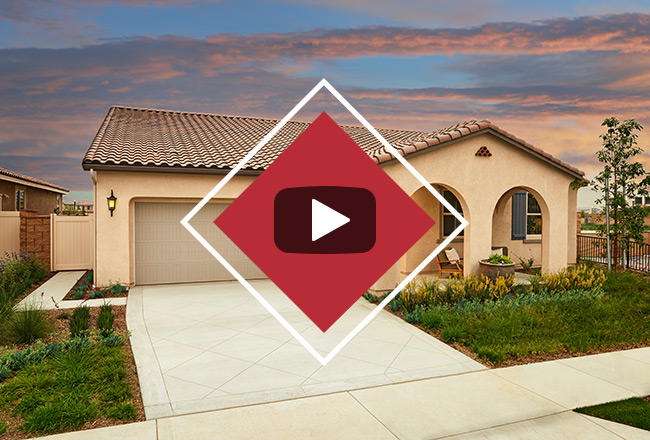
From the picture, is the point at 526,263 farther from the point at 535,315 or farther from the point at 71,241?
the point at 71,241

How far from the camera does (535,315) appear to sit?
7.78 metres

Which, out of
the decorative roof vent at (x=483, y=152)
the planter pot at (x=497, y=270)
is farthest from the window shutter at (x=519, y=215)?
the planter pot at (x=497, y=270)

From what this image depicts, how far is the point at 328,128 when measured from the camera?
3.96 m

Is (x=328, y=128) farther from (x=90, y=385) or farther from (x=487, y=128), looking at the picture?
(x=487, y=128)

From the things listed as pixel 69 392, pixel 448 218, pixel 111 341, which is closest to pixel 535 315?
pixel 448 218

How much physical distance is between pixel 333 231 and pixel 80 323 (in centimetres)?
506

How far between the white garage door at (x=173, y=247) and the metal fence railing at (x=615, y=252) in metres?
12.0

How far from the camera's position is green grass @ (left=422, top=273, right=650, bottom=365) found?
629cm

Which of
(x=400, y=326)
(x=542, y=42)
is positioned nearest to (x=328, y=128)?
(x=400, y=326)

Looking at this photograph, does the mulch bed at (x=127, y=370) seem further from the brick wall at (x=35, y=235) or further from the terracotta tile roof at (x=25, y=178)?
the terracotta tile roof at (x=25, y=178)

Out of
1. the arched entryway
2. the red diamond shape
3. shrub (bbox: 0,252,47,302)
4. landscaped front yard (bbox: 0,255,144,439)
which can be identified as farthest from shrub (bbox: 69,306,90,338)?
the arched entryway

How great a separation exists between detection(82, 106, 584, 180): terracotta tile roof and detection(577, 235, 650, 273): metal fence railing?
3.81 metres

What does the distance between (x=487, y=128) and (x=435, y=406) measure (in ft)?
26.3

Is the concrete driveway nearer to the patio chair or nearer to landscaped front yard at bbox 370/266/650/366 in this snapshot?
landscaped front yard at bbox 370/266/650/366
